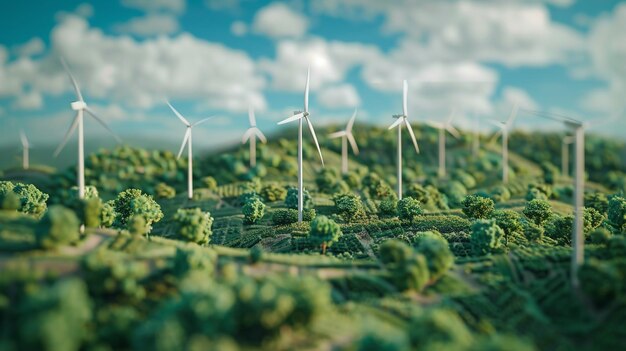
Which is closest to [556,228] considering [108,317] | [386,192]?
[386,192]

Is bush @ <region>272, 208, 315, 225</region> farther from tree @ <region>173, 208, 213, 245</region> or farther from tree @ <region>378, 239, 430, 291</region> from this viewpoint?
tree @ <region>378, 239, 430, 291</region>

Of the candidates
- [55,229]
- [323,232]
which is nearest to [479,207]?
[323,232]

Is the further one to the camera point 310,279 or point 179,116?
point 179,116

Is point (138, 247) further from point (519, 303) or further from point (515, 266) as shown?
point (515, 266)

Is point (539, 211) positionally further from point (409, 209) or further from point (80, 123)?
point (80, 123)

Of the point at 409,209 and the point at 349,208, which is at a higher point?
the point at 409,209

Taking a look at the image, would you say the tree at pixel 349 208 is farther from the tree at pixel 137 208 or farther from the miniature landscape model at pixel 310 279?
the tree at pixel 137 208

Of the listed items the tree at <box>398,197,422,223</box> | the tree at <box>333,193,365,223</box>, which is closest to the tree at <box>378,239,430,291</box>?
the tree at <box>398,197,422,223</box>

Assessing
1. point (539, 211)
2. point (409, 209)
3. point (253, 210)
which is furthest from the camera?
point (253, 210)
